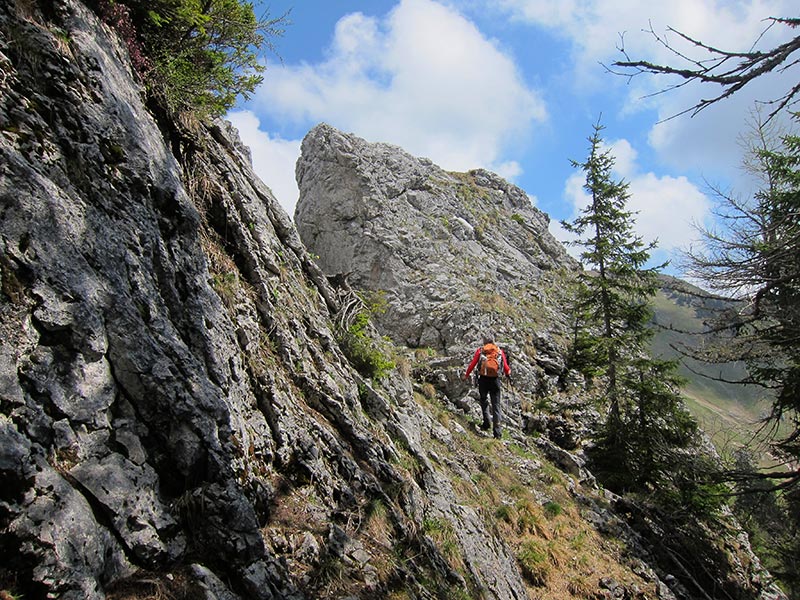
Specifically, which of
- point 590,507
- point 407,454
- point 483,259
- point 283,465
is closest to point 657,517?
point 590,507

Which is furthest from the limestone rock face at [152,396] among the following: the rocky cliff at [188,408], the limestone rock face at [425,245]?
the limestone rock face at [425,245]

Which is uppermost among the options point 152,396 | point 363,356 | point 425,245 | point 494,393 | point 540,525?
point 425,245

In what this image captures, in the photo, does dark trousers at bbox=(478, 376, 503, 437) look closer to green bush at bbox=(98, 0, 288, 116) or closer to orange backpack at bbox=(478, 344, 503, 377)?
orange backpack at bbox=(478, 344, 503, 377)

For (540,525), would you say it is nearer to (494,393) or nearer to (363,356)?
(494,393)

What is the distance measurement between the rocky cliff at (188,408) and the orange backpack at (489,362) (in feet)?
8.95

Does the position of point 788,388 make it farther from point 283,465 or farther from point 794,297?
point 283,465

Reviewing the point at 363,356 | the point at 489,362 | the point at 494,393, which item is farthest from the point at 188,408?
the point at 494,393

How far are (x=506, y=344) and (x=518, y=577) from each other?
1001cm

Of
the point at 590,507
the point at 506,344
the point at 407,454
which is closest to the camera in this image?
the point at 407,454

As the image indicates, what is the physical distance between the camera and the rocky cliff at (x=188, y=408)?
3117 millimetres

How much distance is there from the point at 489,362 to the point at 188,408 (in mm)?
9199

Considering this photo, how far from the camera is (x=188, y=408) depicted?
4.02 m

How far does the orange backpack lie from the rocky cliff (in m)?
2.73

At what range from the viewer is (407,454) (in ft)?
23.8
